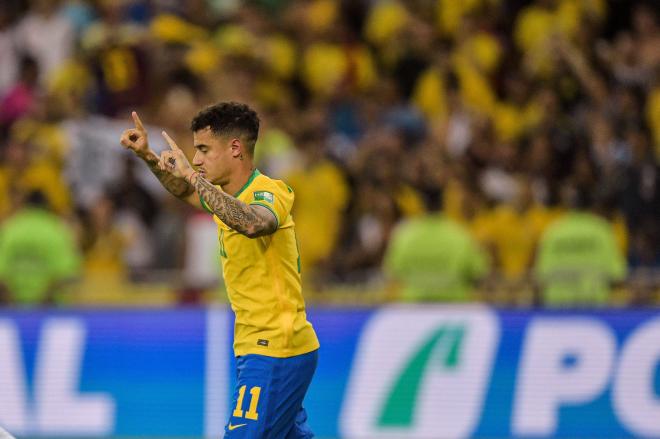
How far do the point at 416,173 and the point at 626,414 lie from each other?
10.2 ft

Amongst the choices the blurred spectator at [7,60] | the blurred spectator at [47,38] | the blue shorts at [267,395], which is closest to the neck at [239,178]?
the blue shorts at [267,395]

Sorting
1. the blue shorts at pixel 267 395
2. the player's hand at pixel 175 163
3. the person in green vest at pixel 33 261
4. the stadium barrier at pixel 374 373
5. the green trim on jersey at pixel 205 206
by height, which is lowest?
the stadium barrier at pixel 374 373

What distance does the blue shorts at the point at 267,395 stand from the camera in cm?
641

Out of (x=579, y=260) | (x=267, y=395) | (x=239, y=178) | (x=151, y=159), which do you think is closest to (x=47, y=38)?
(x=579, y=260)

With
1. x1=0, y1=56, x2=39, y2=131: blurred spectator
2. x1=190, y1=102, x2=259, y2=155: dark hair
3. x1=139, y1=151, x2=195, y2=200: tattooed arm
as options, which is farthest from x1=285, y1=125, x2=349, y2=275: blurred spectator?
x1=190, y1=102, x2=259, y2=155: dark hair

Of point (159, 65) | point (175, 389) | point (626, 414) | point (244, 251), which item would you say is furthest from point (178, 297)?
point (244, 251)

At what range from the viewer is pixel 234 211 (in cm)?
611

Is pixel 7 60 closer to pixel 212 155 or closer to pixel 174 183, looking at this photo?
pixel 174 183

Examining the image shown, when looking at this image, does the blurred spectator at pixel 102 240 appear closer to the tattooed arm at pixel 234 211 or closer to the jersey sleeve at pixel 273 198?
the jersey sleeve at pixel 273 198

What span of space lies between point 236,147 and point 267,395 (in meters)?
1.22

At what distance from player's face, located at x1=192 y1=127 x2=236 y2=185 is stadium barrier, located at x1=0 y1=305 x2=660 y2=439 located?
5.71 meters

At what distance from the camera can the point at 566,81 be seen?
44.7 ft

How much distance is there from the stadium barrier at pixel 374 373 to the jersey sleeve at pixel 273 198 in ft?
18.5

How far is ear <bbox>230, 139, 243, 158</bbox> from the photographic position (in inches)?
255
